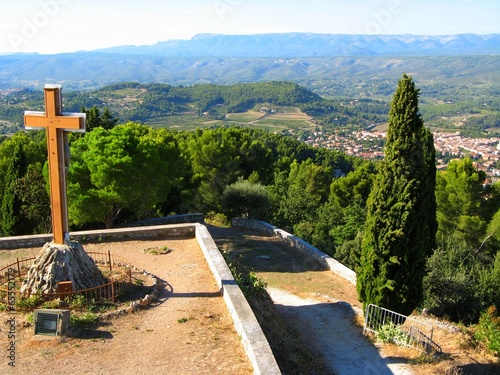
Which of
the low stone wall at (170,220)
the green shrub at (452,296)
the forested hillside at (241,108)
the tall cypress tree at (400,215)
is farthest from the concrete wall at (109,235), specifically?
the forested hillside at (241,108)

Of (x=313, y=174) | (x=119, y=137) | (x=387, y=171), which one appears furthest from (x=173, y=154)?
(x=387, y=171)

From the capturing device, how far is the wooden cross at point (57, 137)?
8023 millimetres

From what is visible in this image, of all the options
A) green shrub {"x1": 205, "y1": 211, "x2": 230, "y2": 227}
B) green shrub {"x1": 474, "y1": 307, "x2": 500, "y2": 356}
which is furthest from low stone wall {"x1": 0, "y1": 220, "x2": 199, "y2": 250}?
green shrub {"x1": 205, "y1": 211, "x2": 230, "y2": 227}

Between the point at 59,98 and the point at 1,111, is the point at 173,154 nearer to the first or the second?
the point at 59,98

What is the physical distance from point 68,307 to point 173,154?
52.1 feet

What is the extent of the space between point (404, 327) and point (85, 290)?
687cm

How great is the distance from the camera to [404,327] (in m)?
10.4

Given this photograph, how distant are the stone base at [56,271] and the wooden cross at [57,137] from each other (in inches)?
10.0

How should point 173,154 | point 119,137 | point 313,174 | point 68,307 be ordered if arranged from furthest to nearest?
point 313,174 < point 173,154 < point 119,137 < point 68,307

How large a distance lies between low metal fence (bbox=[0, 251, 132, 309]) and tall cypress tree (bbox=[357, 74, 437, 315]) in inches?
217

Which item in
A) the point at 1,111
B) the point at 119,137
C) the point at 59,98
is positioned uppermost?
the point at 59,98

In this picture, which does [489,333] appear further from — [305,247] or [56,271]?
[56,271]

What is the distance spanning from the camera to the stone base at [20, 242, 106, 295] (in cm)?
796

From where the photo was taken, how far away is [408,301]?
10641 mm
